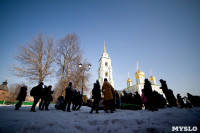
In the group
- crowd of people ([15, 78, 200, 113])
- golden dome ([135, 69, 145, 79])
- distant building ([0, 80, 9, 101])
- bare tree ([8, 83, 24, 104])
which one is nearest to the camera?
crowd of people ([15, 78, 200, 113])

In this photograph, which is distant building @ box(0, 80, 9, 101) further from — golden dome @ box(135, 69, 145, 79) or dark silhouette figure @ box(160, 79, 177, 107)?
golden dome @ box(135, 69, 145, 79)

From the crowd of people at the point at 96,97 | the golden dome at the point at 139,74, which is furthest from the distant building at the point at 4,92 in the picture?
the golden dome at the point at 139,74

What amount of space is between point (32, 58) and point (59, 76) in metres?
Answer: 4.66

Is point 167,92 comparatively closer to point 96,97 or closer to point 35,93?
point 96,97

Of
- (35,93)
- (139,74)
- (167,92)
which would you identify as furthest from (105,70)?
(35,93)

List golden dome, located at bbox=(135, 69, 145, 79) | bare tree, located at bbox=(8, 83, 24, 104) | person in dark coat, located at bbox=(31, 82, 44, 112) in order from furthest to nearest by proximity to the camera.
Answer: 1. golden dome, located at bbox=(135, 69, 145, 79)
2. bare tree, located at bbox=(8, 83, 24, 104)
3. person in dark coat, located at bbox=(31, 82, 44, 112)

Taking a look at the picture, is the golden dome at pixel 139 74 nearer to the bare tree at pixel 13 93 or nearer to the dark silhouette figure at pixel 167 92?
the dark silhouette figure at pixel 167 92

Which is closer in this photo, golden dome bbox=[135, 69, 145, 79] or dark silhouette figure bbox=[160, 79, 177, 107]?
dark silhouette figure bbox=[160, 79, 177, 107]

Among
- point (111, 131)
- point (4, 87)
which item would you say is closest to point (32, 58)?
point (111, 131)

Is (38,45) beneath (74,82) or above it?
above

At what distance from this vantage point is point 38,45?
1405 cm

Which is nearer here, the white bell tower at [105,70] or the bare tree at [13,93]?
the bare tree at [13,93]

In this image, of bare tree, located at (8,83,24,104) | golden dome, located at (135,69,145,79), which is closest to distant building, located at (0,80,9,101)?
bare tree, located at (8,83,24,104)

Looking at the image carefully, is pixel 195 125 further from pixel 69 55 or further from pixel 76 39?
pixel 76 39
